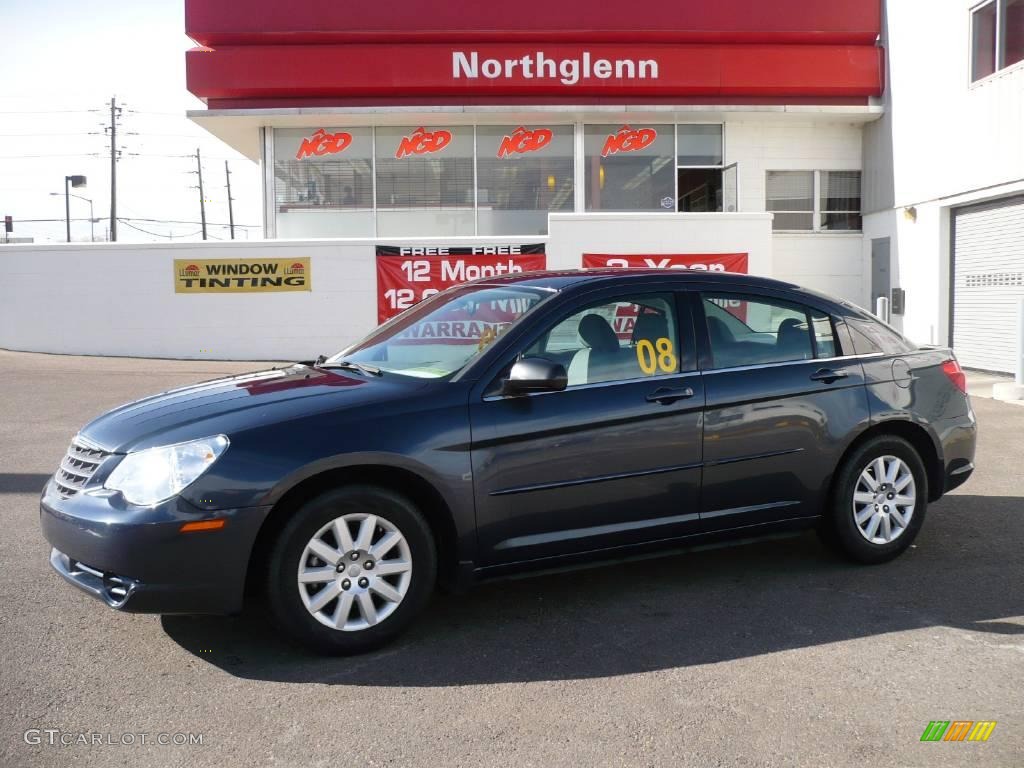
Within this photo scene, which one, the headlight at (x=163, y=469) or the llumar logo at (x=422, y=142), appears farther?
the llumar logo at (x=422, y=142)

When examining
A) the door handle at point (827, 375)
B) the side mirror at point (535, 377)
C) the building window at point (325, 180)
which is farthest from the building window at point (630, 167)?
the side mirror at point (535, 377)

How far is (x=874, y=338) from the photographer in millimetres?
5406

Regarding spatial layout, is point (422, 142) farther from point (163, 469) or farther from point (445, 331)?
point (163, 469)

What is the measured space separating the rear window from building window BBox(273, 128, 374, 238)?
16.5 meters

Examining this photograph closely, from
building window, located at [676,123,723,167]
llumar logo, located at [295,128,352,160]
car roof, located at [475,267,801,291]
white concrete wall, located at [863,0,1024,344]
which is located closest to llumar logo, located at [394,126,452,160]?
llumar logo, located at [295,128,352,160]

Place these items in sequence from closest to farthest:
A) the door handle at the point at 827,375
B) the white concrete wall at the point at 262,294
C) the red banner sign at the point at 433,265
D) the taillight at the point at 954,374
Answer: the door handle at the point at 827,375 → the taillight at the point at 954,374 → the red banner sign at the point at 433,265 → the white concrete wall at the point at 262,294

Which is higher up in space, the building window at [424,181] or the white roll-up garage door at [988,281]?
the building window at [424,181]

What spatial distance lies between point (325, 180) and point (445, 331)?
17.0 m

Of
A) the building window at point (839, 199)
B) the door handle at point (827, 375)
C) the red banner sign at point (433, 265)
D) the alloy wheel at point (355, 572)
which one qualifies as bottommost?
the alloy wheel at point (355, 572)

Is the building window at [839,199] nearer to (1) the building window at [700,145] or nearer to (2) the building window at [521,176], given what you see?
(1) the building window at [700,145]

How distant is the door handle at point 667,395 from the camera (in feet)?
15.1

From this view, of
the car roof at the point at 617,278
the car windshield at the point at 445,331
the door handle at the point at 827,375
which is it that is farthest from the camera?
the door handle at the point at 827,375
